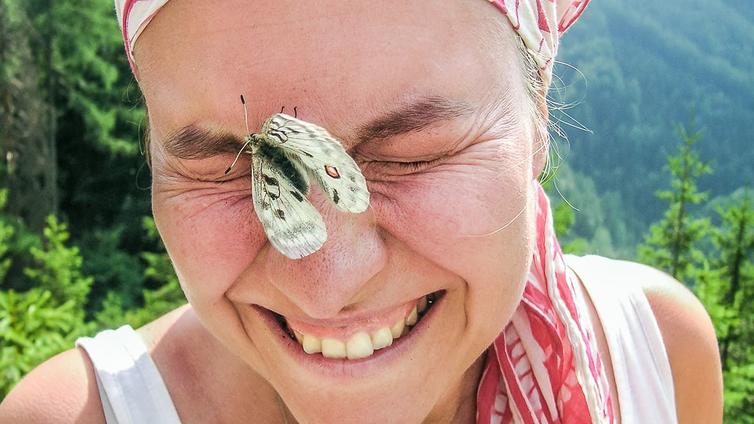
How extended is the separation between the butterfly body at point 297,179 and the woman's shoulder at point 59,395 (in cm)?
85

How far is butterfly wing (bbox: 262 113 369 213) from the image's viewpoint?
1.22m

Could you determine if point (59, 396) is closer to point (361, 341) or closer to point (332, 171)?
point (361, 341)

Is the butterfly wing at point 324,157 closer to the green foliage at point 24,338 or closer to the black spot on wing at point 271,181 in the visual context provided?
the black spot on wing at point 271,181

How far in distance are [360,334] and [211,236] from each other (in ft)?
1.22

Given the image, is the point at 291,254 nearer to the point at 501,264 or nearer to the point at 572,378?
the point at 501,264

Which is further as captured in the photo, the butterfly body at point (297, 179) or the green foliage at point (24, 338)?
the green foliage at point (24, 338)

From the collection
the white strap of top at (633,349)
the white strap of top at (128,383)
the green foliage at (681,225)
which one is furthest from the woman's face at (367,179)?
the green foliage at (681,225)

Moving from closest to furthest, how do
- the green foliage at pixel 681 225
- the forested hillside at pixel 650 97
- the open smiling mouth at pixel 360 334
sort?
the open smiling mouth at pixel 360 334 → the green foliage at pixel 681 225 → the forested hillside at pixel 650 97

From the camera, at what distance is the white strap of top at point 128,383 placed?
1.78 metres

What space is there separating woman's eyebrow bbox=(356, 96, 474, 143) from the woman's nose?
150mm

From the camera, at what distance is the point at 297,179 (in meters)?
1.32

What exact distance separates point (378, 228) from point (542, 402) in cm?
84

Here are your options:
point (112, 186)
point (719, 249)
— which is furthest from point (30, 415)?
point (112, 186)

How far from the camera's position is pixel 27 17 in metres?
10.9
